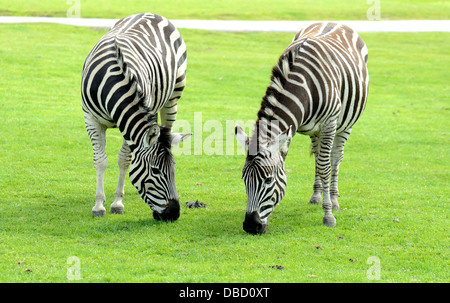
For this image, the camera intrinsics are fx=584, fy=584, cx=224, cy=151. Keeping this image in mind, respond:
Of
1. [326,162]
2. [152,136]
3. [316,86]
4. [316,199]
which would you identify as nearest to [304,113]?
[316,86]

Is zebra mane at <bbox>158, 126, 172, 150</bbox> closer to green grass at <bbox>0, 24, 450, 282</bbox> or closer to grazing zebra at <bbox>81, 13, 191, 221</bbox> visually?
grazing zebra at <bbox>81, 13, 191, 221</bbox>

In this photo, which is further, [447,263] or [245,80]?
[245,80]

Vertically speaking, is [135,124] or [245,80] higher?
[135,124]

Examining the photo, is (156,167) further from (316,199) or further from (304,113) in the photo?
(316,199)

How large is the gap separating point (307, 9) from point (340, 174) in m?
28.1

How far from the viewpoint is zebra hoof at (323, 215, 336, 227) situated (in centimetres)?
945

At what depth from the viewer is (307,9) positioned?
39.1m

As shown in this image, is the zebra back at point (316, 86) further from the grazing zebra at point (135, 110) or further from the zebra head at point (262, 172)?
the grazing zebra at point (135, 110)

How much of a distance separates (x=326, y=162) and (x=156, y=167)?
9.26 feet


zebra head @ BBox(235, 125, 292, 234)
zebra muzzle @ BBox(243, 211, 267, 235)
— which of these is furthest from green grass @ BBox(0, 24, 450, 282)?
zebra head @ BBox(235, 125, 292, 234)
